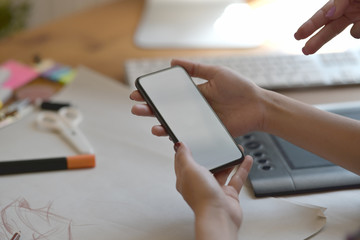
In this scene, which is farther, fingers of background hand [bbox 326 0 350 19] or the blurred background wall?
the blurred background wall

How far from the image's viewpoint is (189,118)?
1.90 feet

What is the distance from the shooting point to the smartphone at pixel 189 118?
21.2 inches

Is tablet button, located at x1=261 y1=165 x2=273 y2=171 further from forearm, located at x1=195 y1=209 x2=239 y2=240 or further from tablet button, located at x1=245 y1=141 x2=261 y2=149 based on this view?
forearm, located at x1=195 y1=209 x2=239 y2=240

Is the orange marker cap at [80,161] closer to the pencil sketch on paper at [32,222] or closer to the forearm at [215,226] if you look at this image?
Result: the pencil sketch on paper at [32,222]

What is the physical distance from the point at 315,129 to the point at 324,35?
15 centimetres

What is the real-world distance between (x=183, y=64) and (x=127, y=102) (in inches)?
5.8

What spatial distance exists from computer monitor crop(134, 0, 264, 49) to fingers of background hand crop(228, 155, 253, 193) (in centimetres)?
42

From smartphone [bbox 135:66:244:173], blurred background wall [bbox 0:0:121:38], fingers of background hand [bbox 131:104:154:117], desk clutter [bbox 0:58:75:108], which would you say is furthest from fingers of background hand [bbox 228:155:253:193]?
blurred background wall [bbox 0:0:121:38]

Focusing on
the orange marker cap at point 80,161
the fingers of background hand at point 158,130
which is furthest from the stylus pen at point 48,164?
the fingers of background hand at point 158,130

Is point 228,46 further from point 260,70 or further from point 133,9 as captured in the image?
point 133,9

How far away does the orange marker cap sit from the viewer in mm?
603

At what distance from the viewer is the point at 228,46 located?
0.90m

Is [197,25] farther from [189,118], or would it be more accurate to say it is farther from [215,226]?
[215,226]

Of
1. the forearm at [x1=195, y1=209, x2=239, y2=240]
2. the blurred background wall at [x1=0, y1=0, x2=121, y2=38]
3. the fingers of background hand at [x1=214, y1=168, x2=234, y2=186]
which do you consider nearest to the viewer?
the forearm at [x1=195, y1=209, x2=239, y2=240]
